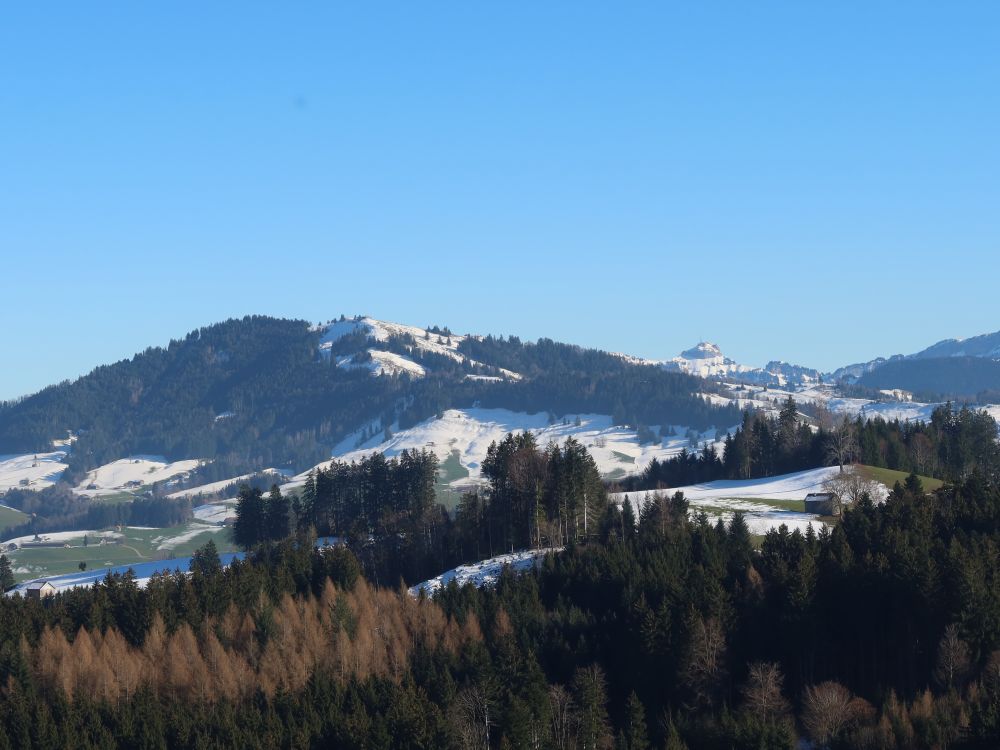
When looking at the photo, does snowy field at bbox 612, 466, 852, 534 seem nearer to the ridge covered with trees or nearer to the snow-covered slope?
the snow-covered slope

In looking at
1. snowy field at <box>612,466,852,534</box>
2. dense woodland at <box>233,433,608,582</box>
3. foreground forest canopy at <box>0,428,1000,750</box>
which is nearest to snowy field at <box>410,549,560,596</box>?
dense woodland at <box>233,433,608,582</box>

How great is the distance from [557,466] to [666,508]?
1449 centimetres

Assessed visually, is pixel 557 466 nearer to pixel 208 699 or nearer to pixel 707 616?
pixel 707 616

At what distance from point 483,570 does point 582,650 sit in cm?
3327

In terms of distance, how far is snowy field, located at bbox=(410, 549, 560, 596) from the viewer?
5418 inches

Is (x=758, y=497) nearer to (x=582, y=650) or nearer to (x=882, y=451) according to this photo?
(x=882, y=451)

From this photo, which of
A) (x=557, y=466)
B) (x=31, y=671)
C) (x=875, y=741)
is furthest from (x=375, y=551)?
(x=875, y=741)

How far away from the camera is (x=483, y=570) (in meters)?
143

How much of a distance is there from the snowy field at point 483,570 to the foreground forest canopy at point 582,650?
5476 mm

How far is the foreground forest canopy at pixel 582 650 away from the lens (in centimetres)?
9356

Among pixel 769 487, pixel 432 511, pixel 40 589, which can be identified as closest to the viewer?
pixel 432 511

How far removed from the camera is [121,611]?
131000mm

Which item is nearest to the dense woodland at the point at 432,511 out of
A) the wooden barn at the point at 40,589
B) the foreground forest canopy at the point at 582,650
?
the foreground forest canopy at the point at 582,650

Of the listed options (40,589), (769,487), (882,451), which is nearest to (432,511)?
(769,487)
